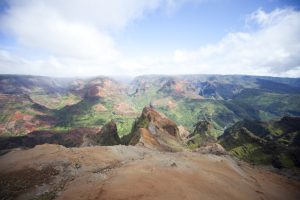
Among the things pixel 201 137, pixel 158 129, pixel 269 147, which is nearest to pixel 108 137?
pixel 158 129

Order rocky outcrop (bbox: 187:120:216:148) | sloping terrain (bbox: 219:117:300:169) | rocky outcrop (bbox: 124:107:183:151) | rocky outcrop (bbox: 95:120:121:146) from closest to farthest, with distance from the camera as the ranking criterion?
rocky outcrop (bbox: 124:107:183:151) → rocky outcrop (bbox: 95:120:121:146) → sloping terrain (bbox: 219:117:300:169) → rocky outcrop (bbox: 187:120:216:148)

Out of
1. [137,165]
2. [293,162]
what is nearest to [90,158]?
[137,165]

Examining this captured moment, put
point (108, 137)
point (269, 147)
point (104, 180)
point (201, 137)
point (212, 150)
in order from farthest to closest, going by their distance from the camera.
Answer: point (201, 137), point (269, 147), point (108, 137), point (212, 150), point (104, 180)

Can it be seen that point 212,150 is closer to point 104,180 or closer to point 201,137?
point 104,180

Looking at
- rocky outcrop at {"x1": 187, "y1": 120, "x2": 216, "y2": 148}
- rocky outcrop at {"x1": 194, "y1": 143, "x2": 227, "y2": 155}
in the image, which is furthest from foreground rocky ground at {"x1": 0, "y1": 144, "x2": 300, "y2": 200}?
rocky outcrop at {"x1": 187, "y1": 120, "x2": 216, "y2": 148}

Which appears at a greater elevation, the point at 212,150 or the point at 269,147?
the point at 212,150

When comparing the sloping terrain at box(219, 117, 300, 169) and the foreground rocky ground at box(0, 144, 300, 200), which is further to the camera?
the sloping terrain at box(219, 117, 300, 169)

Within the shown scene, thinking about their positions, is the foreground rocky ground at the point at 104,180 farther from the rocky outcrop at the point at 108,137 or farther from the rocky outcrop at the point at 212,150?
the rocky outcrop at the point at 108,137

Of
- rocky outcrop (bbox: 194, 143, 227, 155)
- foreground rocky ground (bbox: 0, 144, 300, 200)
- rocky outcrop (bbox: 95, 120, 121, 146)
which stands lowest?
rocky outcrop (bbox: 95, 120, 121, 146)

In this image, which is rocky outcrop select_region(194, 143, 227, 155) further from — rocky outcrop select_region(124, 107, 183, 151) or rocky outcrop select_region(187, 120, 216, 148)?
rocky outcrop select_region(187, 120, 216, 148)

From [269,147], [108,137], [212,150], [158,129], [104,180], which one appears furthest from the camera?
[269,147]

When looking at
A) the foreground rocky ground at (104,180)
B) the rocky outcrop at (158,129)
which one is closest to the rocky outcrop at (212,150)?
the rocky outcrop at (158,129)
